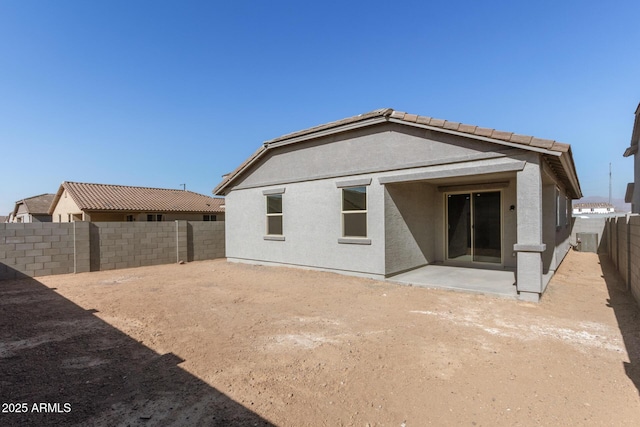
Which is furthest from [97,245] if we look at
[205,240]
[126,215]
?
[126,215]

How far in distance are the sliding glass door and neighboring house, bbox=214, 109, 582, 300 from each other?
32mm

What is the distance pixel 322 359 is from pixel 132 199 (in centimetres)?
2425

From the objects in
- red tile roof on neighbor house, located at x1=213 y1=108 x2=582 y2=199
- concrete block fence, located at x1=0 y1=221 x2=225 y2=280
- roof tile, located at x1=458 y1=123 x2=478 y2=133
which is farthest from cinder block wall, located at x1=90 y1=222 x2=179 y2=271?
roof tile, located at x1=458 y1=123 x2=478 y2=133

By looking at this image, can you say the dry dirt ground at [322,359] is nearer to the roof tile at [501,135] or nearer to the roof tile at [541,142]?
the roof tile at [541,142]

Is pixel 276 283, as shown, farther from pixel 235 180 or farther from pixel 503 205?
pixel 503 205

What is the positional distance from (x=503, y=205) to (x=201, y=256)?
12389 millimetres

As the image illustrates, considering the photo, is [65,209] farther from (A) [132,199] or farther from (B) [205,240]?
(B) [205,240]

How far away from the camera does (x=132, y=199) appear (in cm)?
2367

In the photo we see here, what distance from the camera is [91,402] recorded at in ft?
10.3

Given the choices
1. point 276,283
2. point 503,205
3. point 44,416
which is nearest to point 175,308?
point 276,283

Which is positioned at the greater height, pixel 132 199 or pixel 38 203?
pixel 38 203

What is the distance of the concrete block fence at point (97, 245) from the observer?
10.2 meters

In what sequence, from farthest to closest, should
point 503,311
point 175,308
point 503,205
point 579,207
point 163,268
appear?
point 579,207
point 163,268
point 503,205
point 175,308
point 503,311

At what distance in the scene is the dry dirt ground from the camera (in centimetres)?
298
